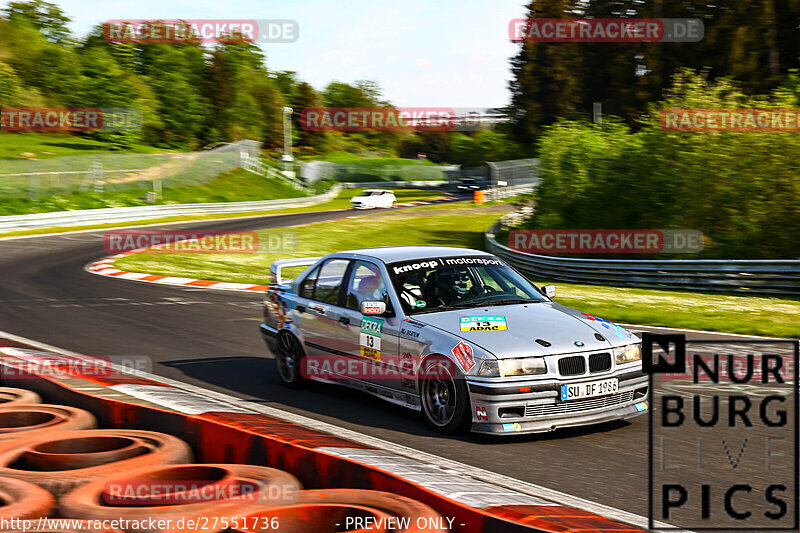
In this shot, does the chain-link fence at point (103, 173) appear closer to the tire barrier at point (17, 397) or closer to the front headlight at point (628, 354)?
the tire barrier at point (17, 397)

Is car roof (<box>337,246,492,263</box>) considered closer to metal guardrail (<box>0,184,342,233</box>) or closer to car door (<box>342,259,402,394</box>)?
car door (<box>342,259,402,394</box>)

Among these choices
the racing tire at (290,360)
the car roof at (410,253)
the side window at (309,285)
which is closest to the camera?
the car roof at (410,253)

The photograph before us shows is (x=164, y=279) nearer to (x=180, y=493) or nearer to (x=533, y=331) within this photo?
(x=533, y=331)

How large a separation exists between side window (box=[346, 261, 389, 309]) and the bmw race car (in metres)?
0.01

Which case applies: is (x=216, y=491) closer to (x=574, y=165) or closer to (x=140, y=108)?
(x=574, y=165)

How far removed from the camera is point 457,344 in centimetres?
691

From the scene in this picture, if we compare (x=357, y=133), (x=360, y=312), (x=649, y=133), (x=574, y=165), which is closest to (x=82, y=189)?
(x=574, y=165)

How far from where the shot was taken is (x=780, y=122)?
21.7 meters

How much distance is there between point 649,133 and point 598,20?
3491 centimetres

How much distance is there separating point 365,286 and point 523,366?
2135 millimetres

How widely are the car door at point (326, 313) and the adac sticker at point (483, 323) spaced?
152 cm

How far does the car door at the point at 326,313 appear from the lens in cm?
844

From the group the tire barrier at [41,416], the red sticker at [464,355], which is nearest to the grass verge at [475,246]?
the red sticker at [464,355]

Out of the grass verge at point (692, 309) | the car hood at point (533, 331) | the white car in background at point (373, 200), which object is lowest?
the grass verge at point (692, 309)
